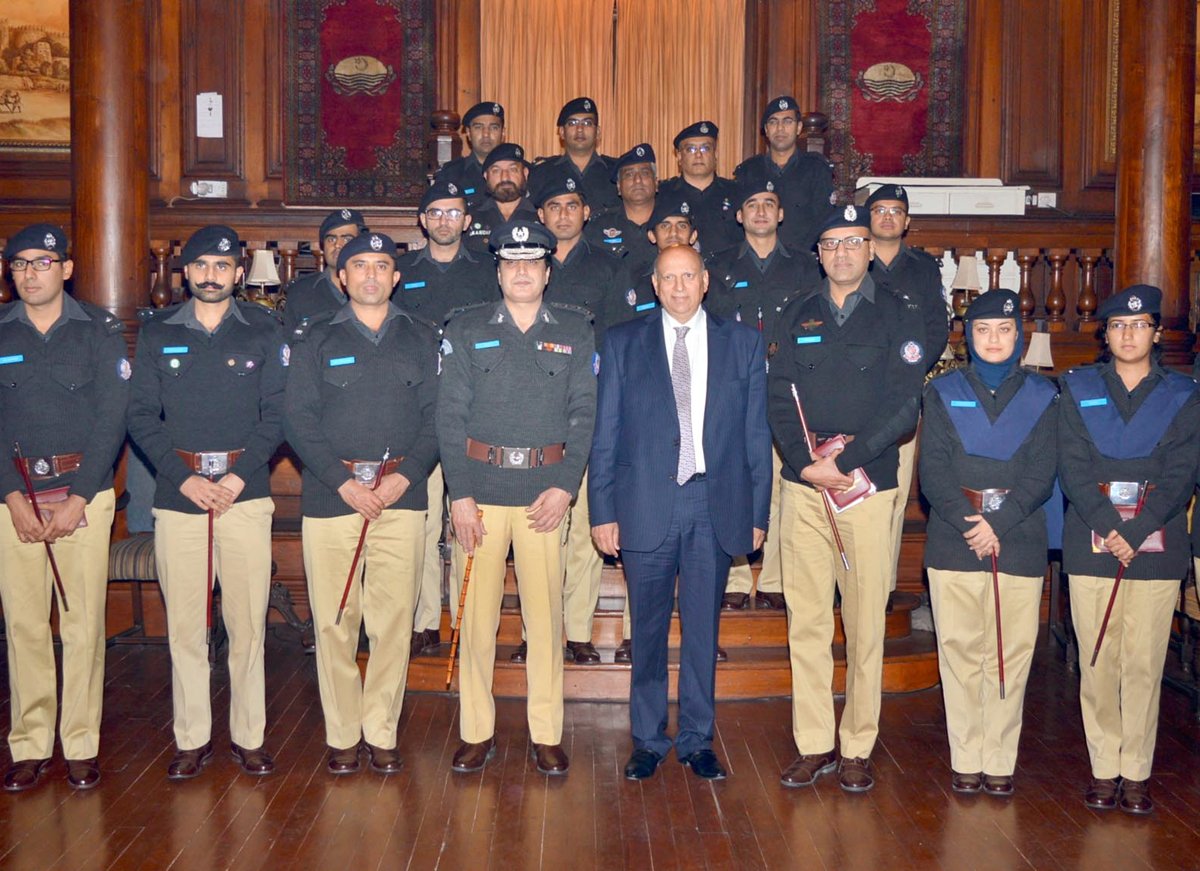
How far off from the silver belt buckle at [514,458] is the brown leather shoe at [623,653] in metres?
1.32

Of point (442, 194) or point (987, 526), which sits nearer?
point (987, 526)

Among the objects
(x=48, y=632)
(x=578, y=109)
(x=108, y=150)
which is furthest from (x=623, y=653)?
(x=108, y=150)

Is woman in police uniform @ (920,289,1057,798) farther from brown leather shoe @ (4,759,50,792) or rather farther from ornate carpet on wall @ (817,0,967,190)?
ornate carpet on wall @ (817,0,967,190)

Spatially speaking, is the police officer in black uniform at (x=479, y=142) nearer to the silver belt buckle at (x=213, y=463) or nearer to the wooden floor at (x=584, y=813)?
the silver belt buckle at (x=213, y=463)

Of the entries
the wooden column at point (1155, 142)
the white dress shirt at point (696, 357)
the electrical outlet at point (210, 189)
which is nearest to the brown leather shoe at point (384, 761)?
the white dress shirt at point (696, 357)

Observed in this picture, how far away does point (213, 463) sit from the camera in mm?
4539

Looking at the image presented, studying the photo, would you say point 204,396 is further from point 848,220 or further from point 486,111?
point 486,111

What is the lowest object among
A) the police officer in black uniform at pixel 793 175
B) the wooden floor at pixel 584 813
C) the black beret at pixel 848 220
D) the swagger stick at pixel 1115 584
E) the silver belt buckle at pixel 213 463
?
the wooden floor at pixel 584 813

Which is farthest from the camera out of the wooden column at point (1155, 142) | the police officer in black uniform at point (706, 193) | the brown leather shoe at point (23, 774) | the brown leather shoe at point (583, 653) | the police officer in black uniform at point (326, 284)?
the police officer in black uniform at point (706, 193)

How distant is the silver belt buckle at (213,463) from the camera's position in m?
4.54

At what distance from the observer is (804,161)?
675 cm

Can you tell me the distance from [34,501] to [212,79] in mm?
5818

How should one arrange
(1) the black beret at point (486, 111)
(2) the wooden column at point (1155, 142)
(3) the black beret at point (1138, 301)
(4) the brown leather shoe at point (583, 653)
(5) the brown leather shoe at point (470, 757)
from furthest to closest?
(1) the black beret at point (486, 111) < (2) the wooden column at point (1155, 142) < (4) the brown leather shoe at point (583, 653) < (5) the brown leather shoe at point (470, 757) < (3) the black beret at point (1138, 301)

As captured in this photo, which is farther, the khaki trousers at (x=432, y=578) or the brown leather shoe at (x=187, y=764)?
the khaki trousers at (x=432, y=578)
